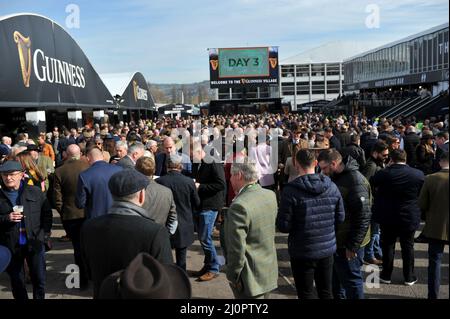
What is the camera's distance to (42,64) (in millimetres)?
15289

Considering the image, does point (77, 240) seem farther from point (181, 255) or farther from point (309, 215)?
point (309, 215)

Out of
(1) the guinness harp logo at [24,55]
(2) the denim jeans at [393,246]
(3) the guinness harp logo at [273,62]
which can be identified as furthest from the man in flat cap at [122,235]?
(3) the guinness harp logo at [273,62]

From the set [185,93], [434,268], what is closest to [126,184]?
→ [434,268]

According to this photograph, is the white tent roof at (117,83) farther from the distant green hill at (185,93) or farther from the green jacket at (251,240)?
the distant green hill at (185,93)

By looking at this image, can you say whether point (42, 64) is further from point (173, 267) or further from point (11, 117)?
point (173, 267)

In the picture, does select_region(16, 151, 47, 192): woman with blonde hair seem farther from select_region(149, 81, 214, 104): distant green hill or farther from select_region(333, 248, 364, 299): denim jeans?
select_region(149, 81, 214, 104): distant green hill

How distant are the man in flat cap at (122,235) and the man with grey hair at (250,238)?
0.76 metres

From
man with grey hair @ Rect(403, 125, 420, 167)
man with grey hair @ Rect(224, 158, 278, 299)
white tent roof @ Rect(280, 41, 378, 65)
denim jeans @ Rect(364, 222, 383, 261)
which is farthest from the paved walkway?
white tent roof @ Rect(280, 41, 378, 65)

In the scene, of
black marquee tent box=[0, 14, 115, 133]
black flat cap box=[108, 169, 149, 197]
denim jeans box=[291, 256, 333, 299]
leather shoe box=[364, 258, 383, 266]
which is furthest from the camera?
black marquee tent box=[0, 14, 115, 133]

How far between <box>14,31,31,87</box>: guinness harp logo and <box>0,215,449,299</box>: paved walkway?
29.4ft

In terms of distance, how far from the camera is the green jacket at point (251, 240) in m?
3.30

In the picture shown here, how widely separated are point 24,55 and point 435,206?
44.0ft

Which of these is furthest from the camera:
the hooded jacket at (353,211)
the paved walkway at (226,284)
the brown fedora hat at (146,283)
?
the paved walkway at (226,284)

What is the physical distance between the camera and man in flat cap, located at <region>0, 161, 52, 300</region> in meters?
4.17
